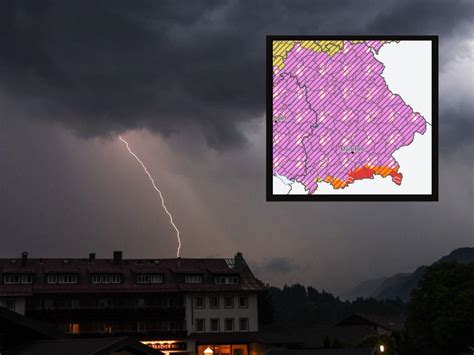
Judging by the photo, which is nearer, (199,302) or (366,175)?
(366,175)

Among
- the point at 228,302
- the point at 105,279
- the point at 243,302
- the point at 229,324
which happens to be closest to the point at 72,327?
the point at 105,279

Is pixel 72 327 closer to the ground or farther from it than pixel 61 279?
closer to the ground

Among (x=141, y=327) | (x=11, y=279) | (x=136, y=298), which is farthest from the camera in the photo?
(x=136, y=298)

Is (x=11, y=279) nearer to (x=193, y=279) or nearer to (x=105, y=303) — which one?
(x=105, y=303)

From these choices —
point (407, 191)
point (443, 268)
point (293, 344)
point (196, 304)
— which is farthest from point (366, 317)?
point (407, 191)

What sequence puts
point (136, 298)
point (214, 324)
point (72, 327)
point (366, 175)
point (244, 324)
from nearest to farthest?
point (366, 175) < point (72, 327) < point (136, 298) < point (214, 324) < point (244, 324)

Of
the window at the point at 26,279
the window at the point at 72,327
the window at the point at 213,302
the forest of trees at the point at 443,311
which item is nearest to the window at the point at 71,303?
the window at the point at 72,327
